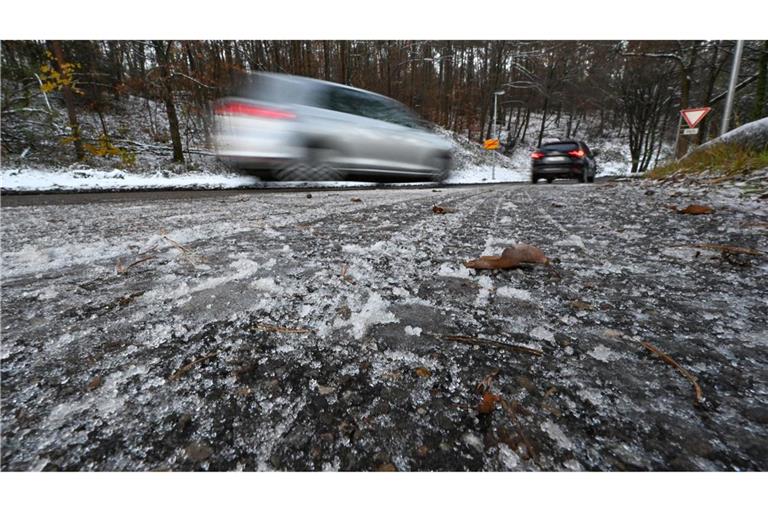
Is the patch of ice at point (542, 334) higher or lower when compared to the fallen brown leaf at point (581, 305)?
lower

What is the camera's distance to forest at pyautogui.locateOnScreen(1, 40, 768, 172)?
10.6 m

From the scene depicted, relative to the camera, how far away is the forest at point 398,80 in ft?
34.9

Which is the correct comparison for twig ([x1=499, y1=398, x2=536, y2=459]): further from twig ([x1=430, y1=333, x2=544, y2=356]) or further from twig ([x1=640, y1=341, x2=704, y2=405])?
twig ([x1=640, y1=341, x2=704, y2=405])

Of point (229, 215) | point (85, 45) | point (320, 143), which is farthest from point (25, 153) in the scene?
point (229, 215)

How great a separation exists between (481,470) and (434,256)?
103 cm

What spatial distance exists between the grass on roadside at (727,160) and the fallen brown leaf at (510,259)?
3264 mm

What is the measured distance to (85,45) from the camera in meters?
12.9

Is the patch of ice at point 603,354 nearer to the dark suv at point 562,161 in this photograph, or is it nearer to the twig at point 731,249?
the twig at point 731,249

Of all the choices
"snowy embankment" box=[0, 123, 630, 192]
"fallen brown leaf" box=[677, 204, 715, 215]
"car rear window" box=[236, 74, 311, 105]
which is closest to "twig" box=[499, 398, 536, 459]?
"fallen brown leaf" box=[677, 204, 715, 215]

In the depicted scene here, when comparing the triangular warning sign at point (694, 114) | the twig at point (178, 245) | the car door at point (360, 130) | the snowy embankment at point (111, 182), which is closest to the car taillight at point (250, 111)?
the car door at point (360, 130)

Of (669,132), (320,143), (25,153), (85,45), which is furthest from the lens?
(669,132)

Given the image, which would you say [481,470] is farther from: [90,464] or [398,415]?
[90,464]

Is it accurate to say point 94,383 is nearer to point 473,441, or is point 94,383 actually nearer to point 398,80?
point 473,441

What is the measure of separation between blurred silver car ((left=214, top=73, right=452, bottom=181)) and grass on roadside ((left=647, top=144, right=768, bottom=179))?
4522 millimetres
